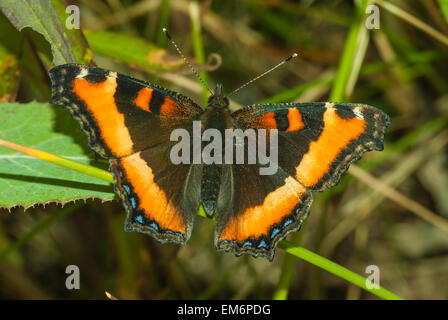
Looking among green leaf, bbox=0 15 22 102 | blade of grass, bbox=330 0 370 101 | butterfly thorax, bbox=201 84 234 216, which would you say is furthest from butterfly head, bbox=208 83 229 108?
green leaf, bbox=0 15 22 102

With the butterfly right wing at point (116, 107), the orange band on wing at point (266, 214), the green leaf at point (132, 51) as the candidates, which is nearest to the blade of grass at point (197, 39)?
the green leaf at point (132, 51)

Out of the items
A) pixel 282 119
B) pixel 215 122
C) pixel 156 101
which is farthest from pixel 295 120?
pixel 156 101

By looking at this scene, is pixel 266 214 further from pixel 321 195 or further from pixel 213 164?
pixel 321 195

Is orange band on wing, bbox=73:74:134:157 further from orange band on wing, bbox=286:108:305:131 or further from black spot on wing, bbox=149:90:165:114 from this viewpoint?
orange band on wing, bbox=286:108:305:131

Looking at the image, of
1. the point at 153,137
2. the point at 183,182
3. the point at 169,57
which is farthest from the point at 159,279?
the point at 169,57

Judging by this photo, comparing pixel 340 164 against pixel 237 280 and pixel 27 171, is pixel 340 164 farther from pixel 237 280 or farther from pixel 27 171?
pixel 237 280
